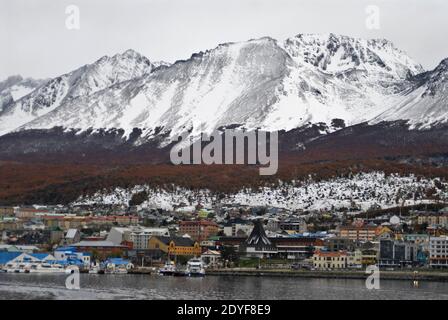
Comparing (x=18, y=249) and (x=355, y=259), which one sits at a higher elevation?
(x=18, y=249)

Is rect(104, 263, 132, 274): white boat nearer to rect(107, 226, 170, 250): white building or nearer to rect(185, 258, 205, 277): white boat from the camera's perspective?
rect(185, 258, 205, 277): white boat

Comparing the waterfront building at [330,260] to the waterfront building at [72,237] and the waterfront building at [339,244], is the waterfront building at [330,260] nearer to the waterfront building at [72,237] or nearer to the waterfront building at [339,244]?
the waterfront building at [339,244]

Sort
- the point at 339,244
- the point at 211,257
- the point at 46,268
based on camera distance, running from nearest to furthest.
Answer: the point at 46,268
the point at 211,257
the point at 339,244

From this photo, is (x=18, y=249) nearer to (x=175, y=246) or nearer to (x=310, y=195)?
(x=175, y=246)

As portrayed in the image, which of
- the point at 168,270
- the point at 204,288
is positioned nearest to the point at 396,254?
the point at 168,270

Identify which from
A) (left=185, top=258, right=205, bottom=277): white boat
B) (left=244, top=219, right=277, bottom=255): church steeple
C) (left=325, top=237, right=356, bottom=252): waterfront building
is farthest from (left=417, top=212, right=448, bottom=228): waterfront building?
(left=185, top=258, right=205, bottom=277): white boat
